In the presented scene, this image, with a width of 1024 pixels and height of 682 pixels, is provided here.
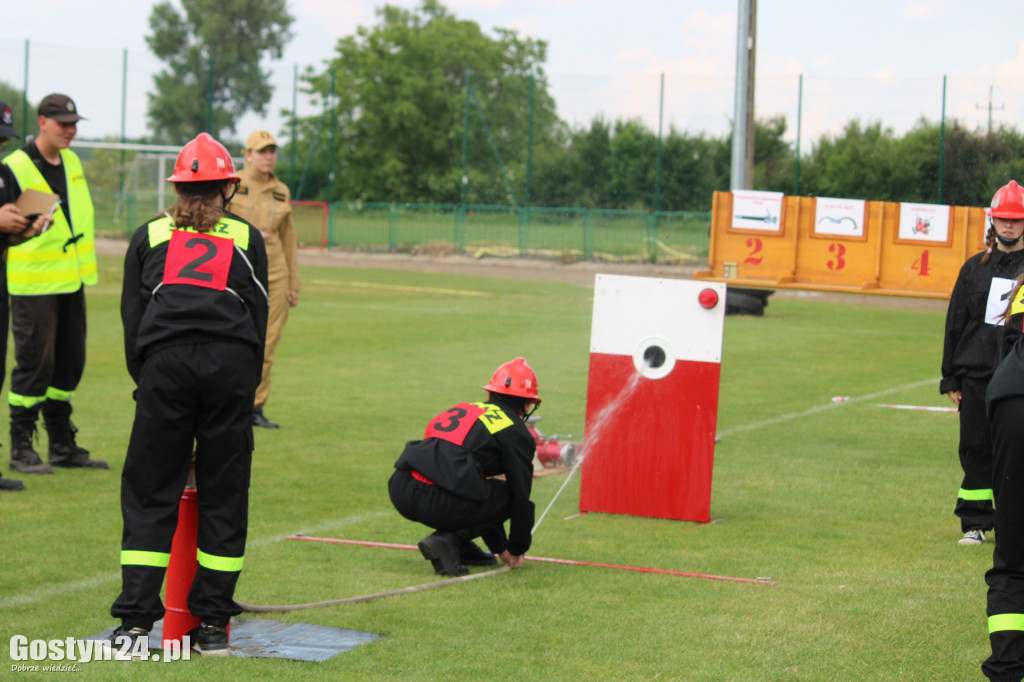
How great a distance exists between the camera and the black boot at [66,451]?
8219 millimetres

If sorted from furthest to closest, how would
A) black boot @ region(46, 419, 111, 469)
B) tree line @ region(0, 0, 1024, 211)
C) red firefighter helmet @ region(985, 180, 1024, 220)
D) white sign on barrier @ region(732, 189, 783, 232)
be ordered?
tree line @ region(0, 0, 1024, 211) → white sign on barrier @ region(732, 189, 783, 232) → black boot @ region(46, 419, 111, 469) → red firefighter helmet @ region(985, 180, 1024, 220)

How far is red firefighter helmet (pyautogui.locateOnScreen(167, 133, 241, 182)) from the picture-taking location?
4.53m

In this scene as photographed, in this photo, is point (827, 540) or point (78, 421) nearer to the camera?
point (827, 540)

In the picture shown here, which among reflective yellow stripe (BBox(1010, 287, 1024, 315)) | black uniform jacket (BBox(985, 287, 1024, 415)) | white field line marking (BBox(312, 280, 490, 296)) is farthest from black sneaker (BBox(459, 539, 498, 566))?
white field line marking (BBox(312, 280, 490, 296))

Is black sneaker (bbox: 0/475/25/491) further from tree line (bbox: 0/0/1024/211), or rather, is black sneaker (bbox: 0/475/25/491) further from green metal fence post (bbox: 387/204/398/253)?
green metal fence post (bbox: 387/204/398/253)

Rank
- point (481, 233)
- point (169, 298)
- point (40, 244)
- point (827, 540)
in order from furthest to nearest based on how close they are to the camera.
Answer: point (481, 233) → point (40, 244) → point (827, 540) → point (169, 298)

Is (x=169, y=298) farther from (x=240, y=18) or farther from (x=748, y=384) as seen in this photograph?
(x=240, y=18)

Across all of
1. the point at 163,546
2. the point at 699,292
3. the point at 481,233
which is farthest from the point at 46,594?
the point at 481,233

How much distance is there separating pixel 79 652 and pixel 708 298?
3.92 meters

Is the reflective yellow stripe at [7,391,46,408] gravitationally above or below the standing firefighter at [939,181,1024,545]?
below

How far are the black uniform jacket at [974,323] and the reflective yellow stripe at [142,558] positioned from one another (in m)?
4.21

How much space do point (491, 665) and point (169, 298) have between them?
1.79 m

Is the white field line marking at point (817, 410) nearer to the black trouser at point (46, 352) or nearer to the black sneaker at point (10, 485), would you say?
the black trouser at point (46, 352)

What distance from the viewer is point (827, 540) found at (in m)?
6.73
